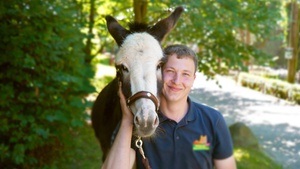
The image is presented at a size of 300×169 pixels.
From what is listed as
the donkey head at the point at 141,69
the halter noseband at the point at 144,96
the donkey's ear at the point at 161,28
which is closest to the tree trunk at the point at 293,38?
the donkey's ear at the point at 161,28

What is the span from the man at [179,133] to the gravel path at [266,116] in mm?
3730

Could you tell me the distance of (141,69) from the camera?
2477mm

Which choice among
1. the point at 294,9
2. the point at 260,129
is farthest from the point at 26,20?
the point at 294,9

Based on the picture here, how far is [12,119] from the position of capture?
4.61 m

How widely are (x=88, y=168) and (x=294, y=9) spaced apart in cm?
1295

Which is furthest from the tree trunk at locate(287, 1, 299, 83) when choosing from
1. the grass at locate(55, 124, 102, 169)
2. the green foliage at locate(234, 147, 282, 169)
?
the grass at locate(55, 124, 102, 169)

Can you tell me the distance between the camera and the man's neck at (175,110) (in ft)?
7.81

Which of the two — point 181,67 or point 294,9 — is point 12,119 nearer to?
point 181,67

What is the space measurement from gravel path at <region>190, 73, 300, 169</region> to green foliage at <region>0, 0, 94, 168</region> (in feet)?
7.61

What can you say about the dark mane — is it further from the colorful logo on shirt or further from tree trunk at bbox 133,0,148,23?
tree trunk at bbox 133,0,148,23

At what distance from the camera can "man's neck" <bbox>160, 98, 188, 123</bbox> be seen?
7.81ft

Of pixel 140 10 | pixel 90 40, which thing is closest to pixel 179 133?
pixel 140 10

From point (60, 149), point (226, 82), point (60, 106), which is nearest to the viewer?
point (60, 106)

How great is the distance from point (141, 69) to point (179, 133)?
52 cm
